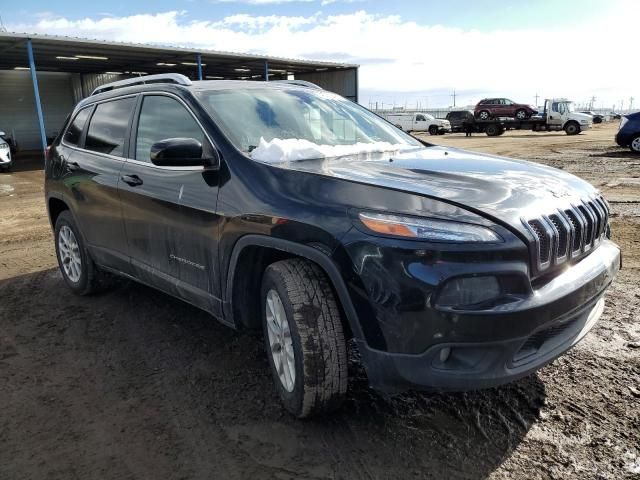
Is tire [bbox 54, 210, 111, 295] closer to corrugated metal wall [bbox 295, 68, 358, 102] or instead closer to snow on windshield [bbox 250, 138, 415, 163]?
snow on windshield [bbox 250, 138, 415, 163]

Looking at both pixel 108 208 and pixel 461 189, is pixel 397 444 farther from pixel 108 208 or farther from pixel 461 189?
pixel 108 208

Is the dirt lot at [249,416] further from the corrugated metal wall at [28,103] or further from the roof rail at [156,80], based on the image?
the corrugated metal wall at [28,103]

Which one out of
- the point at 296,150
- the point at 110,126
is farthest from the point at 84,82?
the point at 296,150

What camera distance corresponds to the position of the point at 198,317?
405 centimetres

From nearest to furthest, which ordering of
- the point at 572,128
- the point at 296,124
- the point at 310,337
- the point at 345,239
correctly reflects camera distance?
the point at 345,239 → the point at 310,337 → the point at 296,124 → the point at 572,128

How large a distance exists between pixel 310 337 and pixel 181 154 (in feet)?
4.09

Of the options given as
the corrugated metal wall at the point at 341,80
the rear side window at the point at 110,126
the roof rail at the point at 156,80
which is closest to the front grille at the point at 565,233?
the roof rail at the point at 156,80

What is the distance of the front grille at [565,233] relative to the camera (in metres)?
2.21

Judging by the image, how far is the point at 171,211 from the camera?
3.19m

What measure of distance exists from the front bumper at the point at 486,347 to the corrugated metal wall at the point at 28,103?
31.1 meters

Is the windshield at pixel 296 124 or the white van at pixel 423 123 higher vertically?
the windshield at pixel 296 124

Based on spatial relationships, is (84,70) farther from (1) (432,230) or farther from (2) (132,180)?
(1) (432,230)

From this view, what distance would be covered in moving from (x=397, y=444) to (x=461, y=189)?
48.3 inches

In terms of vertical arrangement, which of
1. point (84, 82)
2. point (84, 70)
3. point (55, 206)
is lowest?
point (55, 206)
